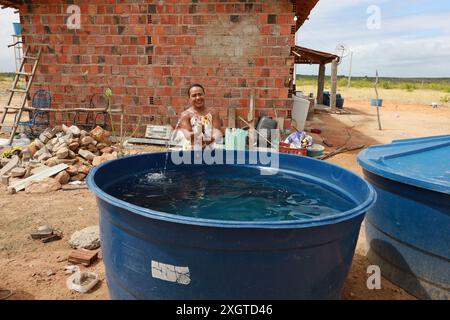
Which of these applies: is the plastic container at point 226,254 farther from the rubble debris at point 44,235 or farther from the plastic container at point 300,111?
the plastic container at point 300,111

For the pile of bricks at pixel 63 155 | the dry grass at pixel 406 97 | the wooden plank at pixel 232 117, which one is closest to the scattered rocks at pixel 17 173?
the pile of bricks at pixel 63 155

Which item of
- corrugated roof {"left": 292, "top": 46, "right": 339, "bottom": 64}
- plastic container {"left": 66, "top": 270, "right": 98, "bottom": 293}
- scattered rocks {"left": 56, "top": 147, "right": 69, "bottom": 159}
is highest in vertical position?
corrugated roof {"left": 292, "top": 46, "right": 339, "bottom": 64}

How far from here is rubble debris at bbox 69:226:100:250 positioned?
3.68m

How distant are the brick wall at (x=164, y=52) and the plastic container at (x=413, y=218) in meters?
4.89

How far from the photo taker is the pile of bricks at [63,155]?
6.11 m

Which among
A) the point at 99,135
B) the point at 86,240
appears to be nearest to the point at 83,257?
the point at 86,240

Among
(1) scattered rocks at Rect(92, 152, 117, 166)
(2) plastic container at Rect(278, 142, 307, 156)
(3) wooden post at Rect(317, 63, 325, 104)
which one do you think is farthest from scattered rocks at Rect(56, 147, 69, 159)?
(3) wooden post at Rect(317, 63, 325, 104)

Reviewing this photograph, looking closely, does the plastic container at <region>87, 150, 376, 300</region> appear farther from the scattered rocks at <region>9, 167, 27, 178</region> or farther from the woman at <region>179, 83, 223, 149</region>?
the scattered rocks at <region>9, 167, 27, 178</region>

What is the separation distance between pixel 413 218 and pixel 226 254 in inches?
71.0

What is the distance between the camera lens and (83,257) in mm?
3377

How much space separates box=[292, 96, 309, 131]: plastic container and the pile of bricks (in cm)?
526

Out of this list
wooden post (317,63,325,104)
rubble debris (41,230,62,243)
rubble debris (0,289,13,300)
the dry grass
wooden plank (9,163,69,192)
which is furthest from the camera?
the dry grass

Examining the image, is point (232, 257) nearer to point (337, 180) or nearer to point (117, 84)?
point (337, 180)

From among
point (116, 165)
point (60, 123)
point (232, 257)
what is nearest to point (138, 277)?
point (232, 257)
